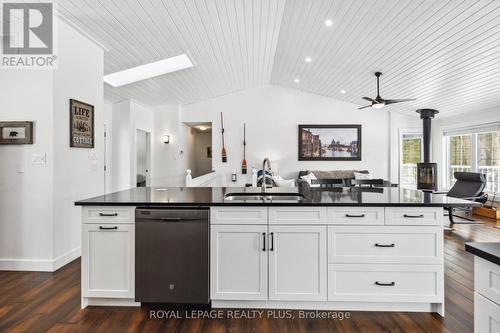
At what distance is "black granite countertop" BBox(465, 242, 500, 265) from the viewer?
0.96 metres

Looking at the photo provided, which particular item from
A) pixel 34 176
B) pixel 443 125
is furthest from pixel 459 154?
pixel 34 176

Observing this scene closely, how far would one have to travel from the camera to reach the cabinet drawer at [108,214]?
2211mm

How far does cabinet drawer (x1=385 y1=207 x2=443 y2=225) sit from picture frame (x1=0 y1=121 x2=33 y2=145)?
3.49 metres

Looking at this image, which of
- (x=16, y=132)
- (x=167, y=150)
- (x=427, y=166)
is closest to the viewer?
(x=16, y=132)

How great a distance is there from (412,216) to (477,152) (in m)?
5.79

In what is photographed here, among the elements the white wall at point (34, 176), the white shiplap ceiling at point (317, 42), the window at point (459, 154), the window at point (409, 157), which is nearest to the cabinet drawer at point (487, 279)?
the white shiplap ceiling at point (317, 42)

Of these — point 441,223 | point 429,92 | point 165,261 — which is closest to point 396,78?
point 429,92

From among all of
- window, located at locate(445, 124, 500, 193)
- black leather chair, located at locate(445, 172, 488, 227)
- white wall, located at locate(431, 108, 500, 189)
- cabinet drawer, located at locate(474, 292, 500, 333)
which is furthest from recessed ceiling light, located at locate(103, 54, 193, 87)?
window, located at locate(445, 124, 500, 193)

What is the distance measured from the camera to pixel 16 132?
10.0 feet

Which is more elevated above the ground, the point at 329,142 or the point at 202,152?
the point at 329,142

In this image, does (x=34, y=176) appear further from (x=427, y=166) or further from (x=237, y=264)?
(x=427, y=166)

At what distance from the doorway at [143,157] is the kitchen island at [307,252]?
16.3 ft

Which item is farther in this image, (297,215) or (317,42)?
(317,42)

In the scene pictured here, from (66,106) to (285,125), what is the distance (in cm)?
572
